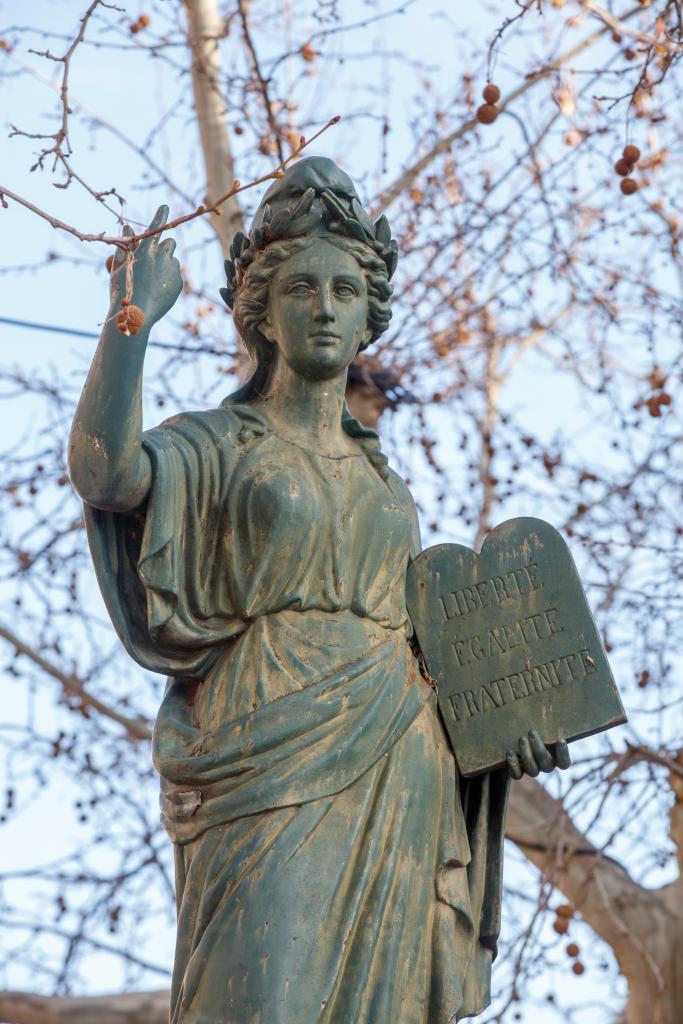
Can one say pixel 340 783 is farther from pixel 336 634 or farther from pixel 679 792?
pixel 679 792

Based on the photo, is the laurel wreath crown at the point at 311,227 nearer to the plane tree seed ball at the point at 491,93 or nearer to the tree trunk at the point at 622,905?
the plane tree seed ball at the point at 491,93

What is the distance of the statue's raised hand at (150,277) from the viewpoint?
191 inches

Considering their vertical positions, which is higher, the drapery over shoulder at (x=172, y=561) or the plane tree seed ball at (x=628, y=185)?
the plane tree seed ball at (x=628, y=185)

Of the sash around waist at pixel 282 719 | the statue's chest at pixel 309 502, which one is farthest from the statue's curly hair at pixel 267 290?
the sash around waist at pixel 282 719

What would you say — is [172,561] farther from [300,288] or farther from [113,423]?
[300,288]

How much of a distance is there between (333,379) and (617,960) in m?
5.61

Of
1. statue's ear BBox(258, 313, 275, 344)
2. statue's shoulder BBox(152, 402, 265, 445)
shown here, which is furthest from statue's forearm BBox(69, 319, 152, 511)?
statue's ear BBox(258, 313, 275, 344)

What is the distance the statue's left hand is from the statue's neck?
0.93 meters

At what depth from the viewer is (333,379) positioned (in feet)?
17.5

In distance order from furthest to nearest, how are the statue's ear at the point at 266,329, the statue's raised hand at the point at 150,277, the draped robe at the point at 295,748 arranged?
the statue's ear at the point at 266,329 < the statue's raised hand at the point at 150,277 < the draped robe at the point at 295,748

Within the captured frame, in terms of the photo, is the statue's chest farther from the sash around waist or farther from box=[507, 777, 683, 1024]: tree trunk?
box=[507, 777, 683, 1024]: tree trunk

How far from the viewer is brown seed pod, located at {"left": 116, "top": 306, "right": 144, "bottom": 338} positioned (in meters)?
4.64

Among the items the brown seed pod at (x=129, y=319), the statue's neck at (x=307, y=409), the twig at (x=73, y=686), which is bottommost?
the brown seed pod at (x=129, y=319)

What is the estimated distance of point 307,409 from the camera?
5.32m
